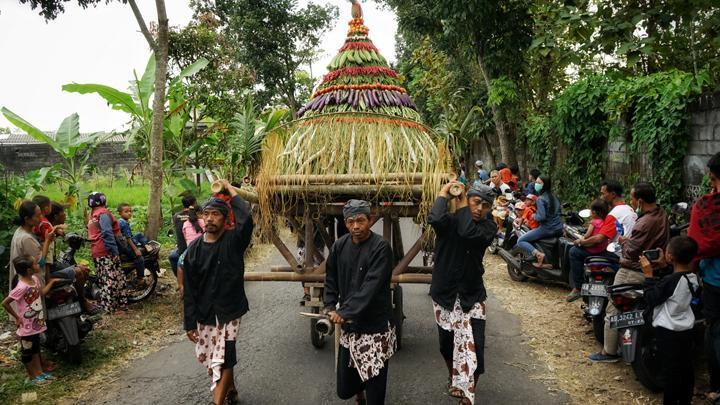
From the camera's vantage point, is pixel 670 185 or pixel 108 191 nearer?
pixel 670 185

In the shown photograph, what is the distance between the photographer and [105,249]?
624cm

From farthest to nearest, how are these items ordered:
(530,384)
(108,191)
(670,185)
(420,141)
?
1. (108,191)
2. (670,185)
3. (420,141)
4. (530,384)

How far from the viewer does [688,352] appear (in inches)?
140

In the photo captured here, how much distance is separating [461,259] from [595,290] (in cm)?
177

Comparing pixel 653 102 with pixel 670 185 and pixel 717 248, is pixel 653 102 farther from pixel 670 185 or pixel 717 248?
pixel 717 248

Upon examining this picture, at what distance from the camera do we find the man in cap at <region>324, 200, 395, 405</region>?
11.6 feet

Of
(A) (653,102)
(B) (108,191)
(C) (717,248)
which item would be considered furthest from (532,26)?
(B) (108,191)

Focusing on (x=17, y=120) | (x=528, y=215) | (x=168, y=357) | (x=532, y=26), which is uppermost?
(x=532, y=26)

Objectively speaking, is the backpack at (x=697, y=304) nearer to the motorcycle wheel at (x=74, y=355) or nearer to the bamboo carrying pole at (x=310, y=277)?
the bamboo carrying pole at (x=310, y=277)

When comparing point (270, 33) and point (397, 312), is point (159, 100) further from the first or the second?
point (270, 33)

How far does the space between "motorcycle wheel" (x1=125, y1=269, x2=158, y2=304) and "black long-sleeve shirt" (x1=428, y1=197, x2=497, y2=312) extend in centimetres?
460

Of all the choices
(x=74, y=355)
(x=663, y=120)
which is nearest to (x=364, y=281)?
(x=74, y=355)

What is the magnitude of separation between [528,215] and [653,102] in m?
2.37

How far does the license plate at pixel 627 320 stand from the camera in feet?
12.9
